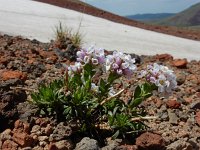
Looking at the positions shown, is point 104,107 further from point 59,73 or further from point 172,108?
point 59,73

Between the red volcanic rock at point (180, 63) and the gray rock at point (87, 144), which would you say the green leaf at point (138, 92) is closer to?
the gray rock at point (87, 144)

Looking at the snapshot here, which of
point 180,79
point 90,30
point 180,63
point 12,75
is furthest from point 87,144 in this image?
point 90,30

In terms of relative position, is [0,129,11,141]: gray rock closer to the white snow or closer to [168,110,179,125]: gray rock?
[168,110,179,125]: gray rock

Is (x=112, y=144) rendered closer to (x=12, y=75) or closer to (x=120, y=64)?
(x=120, y=64)

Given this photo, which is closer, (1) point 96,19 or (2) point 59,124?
(2) point 59,124

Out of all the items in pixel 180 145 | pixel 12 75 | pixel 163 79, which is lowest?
pixel 180 145

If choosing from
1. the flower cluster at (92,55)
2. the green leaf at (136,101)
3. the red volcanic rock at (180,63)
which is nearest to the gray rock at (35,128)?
the flower cluster at (92,55)

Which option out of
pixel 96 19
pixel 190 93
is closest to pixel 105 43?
pixel 96 19

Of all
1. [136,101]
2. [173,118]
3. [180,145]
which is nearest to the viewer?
[136,101]
